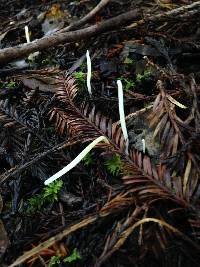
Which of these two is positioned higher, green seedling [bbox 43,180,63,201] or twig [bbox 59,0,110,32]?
twig [bbox 59,0,110,32]

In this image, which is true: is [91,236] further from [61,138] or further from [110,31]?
[110,31]

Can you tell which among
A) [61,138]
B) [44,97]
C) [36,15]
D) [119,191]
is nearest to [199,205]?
[119,191]

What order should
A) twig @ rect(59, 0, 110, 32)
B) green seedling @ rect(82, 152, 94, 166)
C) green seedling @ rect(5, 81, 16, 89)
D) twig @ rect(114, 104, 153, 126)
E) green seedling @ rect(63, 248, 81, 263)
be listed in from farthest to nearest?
twig @ rect(59, 0, 110, 32)
green seedling @ rect(5, 81, 16, 89)
twig @ rect(114, 104, 153, 126)
green seedling @ rect(82, 152, 94, 166)
green seedling @ rect(63, 248, 81, 263)

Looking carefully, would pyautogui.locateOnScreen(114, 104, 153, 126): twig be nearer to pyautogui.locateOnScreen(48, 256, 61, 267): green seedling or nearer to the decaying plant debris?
the decaying plant debris

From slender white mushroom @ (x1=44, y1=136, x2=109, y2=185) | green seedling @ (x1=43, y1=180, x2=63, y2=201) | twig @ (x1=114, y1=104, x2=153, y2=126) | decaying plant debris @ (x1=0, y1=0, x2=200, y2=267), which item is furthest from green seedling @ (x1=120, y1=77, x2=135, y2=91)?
green seedling @ (x1=43, y1=180, x2=63, y2=201)

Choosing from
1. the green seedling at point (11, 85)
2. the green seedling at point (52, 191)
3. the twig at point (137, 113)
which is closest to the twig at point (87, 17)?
the green seedling at point (11, 85)

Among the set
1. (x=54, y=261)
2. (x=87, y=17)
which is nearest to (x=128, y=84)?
(x=87, y=17)
